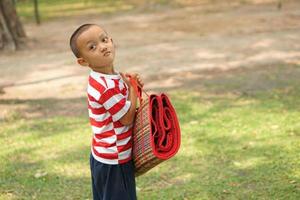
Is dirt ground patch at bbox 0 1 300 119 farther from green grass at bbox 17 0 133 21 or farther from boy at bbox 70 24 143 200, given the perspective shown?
boy at bbox 70 24 143 200

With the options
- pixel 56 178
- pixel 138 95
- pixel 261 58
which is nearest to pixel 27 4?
pixel 261 58

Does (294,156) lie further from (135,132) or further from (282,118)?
(135,132)

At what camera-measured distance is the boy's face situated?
287 centimetres

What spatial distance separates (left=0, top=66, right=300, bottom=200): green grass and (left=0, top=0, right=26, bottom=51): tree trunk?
5.98 metres

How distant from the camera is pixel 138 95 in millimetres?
3004

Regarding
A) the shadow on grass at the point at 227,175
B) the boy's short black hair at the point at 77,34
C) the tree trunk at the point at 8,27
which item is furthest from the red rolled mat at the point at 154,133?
the tree trunk at the point at 8,27

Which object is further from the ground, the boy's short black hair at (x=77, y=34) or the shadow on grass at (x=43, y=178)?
the boy's short black hair at (x=77, y=34)

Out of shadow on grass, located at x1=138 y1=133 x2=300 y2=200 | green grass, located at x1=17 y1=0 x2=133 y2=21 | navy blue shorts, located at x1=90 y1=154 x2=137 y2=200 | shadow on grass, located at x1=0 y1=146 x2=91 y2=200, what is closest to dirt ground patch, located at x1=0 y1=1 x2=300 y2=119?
green grass, located at x1=17 y1=0 x2=133 y2=21

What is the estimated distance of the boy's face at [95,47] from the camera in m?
2.87

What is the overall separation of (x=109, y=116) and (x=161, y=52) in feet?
28.0

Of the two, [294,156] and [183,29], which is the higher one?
[294,156]

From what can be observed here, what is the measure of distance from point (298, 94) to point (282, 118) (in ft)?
4.14

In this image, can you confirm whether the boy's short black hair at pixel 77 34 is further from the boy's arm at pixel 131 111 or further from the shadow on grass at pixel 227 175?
the shadow on grass at pixel 227 175

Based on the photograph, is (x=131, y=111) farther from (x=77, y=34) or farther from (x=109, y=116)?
(x=77, y=34)
